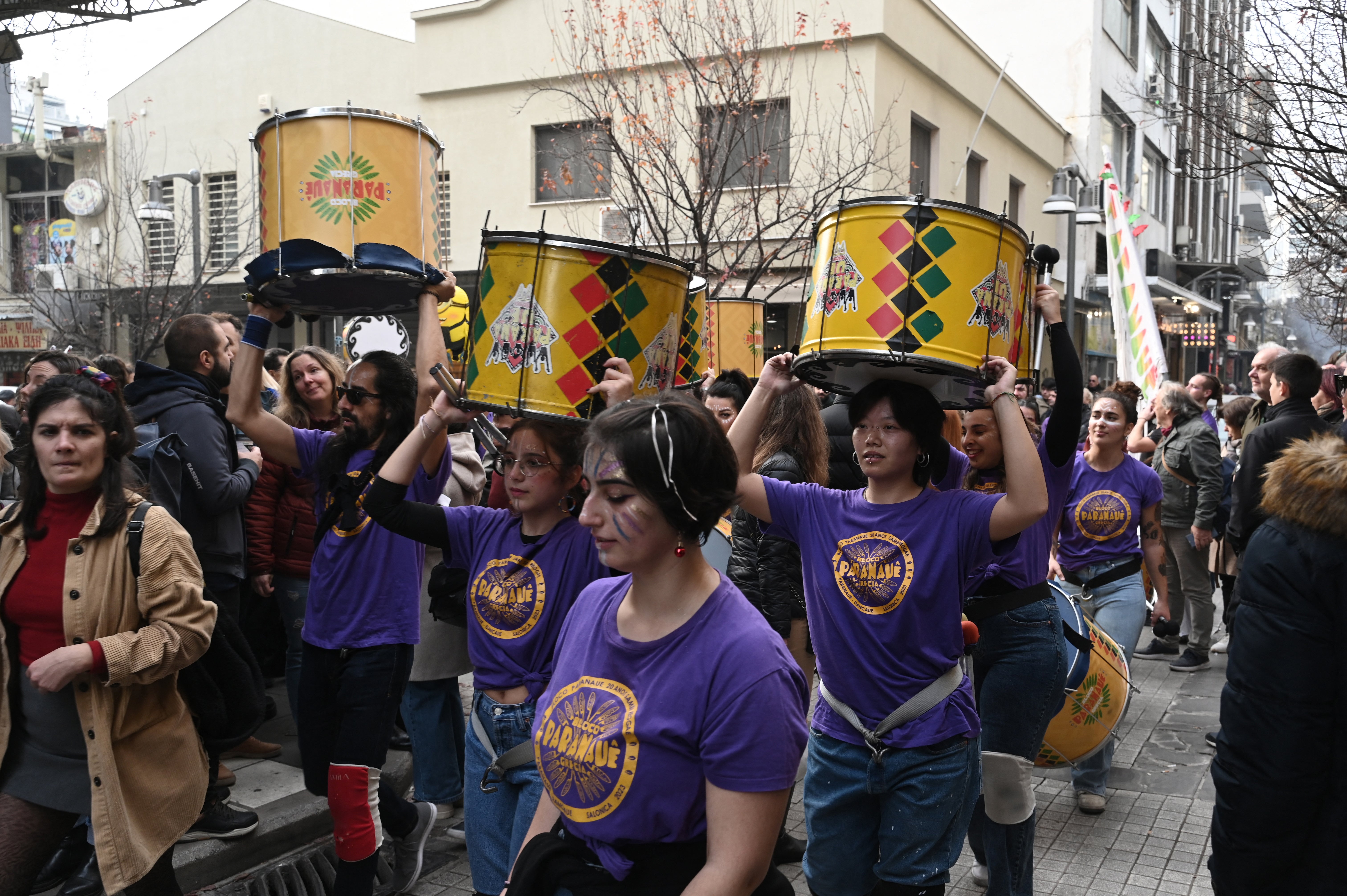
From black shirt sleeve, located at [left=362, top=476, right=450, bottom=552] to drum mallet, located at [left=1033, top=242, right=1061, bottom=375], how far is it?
192 centimetres

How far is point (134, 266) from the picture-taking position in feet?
70.7

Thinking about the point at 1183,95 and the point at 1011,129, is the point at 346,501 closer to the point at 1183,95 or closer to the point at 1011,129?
the point at 1183,95

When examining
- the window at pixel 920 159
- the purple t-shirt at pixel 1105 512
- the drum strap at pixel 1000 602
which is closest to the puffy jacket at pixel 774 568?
the drum strap at pixel 1000 602

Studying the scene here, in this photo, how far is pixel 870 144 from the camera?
16.5 metres

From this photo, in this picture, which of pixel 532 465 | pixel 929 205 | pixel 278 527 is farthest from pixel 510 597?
pixel 278 527

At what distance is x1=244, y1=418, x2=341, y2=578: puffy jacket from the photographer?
573 cm

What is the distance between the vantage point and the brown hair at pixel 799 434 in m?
4.84

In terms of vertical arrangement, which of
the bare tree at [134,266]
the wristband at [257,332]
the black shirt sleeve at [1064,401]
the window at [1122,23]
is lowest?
the black shirt sleeve at [1064,401]

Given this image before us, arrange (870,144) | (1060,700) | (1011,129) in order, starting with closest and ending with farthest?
(1060,700) < (870,144) < (1011,129)

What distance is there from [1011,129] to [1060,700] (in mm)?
20176

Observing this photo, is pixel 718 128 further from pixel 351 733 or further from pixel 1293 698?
pixel 1293 698

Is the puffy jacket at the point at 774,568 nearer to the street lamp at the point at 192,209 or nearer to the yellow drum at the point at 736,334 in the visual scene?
the yellow drum at the point at 736,334

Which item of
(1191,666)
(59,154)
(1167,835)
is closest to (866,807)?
(1167,835)

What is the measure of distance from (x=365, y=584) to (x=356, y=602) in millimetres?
77
